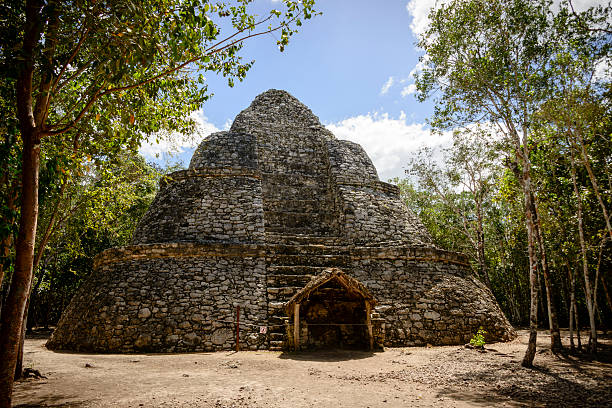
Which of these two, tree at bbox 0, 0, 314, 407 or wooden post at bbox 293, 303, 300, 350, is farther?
wooden post at bbox 293, 303, 300, 350

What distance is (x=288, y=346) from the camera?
7.97 meters

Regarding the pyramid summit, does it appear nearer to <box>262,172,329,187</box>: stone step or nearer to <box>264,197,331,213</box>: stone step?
<box>264,197,331,213</box>: stone step

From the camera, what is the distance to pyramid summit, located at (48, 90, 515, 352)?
8172mm

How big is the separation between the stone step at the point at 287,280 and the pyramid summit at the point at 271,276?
0.10 feet

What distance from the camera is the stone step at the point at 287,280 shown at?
9.32 meters

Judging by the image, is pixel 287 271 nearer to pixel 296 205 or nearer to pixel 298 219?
pixel 298 219

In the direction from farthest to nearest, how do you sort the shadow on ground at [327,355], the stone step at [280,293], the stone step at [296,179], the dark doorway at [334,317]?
the stone step at [296,179]
the stone step at [280,293]
the dark doorway at [334,317]
the shadow on ground at [327,355]

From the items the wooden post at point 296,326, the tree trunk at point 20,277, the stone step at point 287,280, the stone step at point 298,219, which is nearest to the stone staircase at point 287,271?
the stone step at point 287,280

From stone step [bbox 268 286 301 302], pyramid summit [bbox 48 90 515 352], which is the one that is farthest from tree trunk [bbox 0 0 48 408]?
stone step [bbox 268 286 301 302]

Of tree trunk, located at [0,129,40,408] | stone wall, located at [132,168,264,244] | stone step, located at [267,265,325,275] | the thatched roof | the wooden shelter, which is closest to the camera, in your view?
tree trunk, located at [0,129,40,408]

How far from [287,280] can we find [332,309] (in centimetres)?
145

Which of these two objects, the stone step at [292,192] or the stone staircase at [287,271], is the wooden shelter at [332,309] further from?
the stone step at [292,192]

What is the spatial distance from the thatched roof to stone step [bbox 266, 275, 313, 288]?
1.29 meters

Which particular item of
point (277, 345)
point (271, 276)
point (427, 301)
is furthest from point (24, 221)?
point (427, 301)
